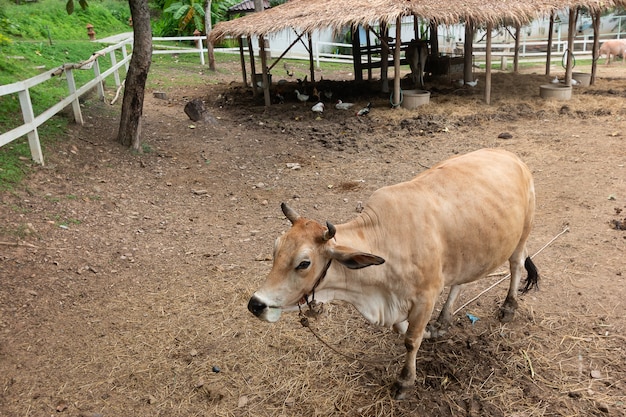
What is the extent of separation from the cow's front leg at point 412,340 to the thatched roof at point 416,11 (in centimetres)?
921

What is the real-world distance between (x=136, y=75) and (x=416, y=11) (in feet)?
21.1

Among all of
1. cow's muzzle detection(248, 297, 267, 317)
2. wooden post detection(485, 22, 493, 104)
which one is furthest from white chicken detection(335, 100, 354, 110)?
cow's muzzle detection(248, 297, 267, 317)

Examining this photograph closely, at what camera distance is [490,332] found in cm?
392

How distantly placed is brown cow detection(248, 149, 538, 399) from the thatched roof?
28.2 feet

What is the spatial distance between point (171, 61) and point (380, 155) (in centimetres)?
1321

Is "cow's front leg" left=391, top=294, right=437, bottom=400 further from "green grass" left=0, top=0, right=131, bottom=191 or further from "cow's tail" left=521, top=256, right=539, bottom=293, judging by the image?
"green grass" left=0, top=0, right=131, bottom=191

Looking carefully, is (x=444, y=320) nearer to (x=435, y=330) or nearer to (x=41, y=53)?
(x=435, y=330)

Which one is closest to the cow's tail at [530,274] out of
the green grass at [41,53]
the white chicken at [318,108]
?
the green grass at [41,53]

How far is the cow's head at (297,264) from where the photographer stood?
2.69 meters

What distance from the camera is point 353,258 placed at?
2.67m

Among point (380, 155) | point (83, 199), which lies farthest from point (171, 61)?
point (83, 199)

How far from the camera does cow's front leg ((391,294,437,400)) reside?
306 cm

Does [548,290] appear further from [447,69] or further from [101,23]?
[101,23]

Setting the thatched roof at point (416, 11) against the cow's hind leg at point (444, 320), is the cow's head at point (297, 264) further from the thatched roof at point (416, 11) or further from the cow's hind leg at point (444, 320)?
the thatched roof at point (416, 11)
